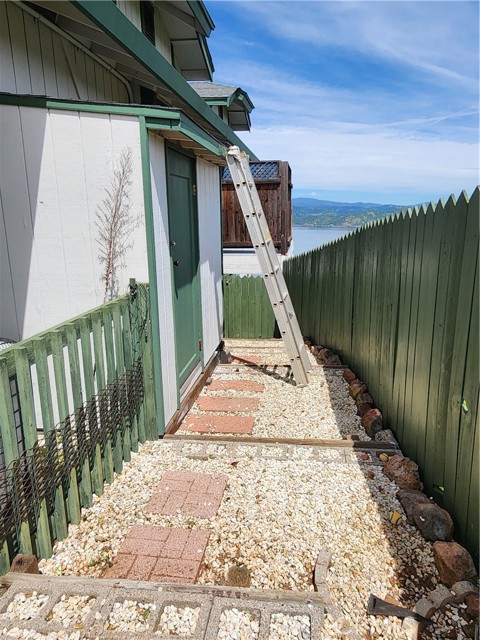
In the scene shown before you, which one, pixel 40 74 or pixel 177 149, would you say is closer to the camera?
pixel 40 74

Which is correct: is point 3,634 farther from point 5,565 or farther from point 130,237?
point 130,237

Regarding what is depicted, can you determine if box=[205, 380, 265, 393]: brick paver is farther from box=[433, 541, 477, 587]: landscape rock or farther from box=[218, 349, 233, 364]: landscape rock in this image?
box=[433, 541, 477, 587]: landscape rock

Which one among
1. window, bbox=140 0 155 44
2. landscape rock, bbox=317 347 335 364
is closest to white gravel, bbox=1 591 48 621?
landscape rock, bbox=317 347 335 364

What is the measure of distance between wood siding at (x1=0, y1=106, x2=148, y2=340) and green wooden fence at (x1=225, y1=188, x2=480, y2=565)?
85.8 inches

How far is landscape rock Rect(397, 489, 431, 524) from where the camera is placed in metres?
2.64

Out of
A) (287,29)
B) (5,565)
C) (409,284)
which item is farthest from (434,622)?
(287,29)

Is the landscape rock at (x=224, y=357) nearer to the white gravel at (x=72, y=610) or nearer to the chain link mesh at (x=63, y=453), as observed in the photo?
the chain link mesh at (x=63, y=453)

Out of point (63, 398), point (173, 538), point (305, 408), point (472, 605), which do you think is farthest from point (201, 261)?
Result: point (472, 605)

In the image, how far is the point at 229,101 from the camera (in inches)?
345

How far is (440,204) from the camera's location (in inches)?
112

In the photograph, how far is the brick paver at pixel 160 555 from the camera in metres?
2.19

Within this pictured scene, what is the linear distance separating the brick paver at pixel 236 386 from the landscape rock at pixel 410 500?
2.83m

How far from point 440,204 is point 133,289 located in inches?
91.2

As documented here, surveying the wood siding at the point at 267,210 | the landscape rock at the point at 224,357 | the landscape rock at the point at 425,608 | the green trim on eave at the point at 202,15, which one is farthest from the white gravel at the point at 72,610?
the wood siding at the point at 267,210
